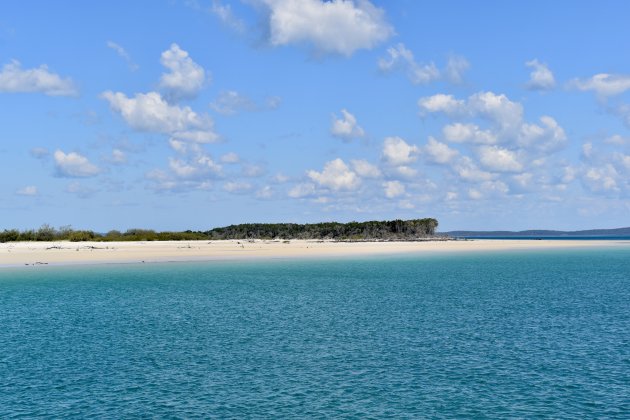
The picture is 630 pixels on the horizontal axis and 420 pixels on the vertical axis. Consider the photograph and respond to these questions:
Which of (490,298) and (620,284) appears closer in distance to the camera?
(490,298)

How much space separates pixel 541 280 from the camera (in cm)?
6531

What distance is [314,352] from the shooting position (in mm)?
27734

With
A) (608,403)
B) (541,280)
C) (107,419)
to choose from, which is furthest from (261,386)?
(541,280)

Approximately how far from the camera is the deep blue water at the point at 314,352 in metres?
20.1

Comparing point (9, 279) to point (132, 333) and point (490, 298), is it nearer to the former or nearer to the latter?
point (132, 333)

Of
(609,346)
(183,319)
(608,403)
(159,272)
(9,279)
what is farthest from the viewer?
(159,272)

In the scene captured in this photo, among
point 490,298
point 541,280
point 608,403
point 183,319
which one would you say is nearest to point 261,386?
point 608,403

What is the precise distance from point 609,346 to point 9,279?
60500 mm

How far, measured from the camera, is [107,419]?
61.0 ft

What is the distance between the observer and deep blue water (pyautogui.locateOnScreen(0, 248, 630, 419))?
20.1 meters

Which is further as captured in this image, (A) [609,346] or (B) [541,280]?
(B) [541,280]

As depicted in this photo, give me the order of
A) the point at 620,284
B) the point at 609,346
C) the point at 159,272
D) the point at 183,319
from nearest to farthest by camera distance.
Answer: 1. the point at 609,346
2. the point at 183,319
3. the point at 620,284
4. the point at 159,272

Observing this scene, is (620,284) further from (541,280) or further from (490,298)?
(490,298)

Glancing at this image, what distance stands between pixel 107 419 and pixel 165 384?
13.2 ft
